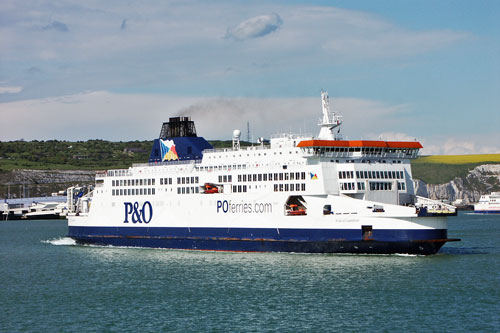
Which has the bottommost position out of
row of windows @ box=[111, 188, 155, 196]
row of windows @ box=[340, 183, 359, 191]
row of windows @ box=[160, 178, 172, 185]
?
row of windows @ box=[340, 183, 359, 191]

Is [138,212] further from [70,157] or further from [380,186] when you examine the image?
[70,157]

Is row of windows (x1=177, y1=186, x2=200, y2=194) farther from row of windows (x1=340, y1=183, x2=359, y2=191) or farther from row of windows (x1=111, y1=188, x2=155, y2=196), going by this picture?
row of windows (x1=340, y1=183, x2=359, y2=191)

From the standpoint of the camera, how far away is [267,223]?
1667 inches

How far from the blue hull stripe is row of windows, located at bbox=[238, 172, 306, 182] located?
10.8 ft

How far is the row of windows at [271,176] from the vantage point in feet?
137

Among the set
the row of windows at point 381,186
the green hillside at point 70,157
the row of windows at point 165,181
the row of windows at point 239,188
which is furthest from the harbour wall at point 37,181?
the row of windows at point 381,186

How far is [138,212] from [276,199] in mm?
12639

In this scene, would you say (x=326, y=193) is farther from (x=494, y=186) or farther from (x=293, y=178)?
(x=494, y=186)

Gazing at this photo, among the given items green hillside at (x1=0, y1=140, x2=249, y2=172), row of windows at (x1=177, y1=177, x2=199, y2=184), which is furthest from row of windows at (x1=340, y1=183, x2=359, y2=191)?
green hillside at (x1=0, y1=140, x2=249, y2=172)

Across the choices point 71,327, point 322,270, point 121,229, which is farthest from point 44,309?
point 121,229

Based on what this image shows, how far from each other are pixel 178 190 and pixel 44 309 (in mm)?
19967

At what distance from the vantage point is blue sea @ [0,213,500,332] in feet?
84.3

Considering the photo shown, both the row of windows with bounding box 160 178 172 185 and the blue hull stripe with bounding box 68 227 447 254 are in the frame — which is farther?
the row of windows with bounding box 160 178 172 185

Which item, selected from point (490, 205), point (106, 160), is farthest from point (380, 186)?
point (106, 160)
